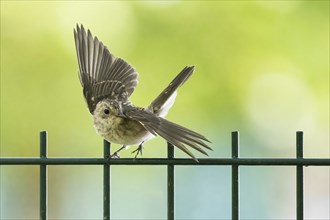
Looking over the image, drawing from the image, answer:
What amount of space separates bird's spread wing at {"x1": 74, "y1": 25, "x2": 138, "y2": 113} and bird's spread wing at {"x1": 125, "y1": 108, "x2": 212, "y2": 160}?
1.46 feet

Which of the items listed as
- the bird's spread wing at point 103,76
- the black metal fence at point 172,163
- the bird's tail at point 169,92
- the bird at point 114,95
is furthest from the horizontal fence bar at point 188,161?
the bird's spread wing at point 103,76

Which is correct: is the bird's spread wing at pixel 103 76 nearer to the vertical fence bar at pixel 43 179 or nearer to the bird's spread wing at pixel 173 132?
the bird's spread wing at pixel 173 132

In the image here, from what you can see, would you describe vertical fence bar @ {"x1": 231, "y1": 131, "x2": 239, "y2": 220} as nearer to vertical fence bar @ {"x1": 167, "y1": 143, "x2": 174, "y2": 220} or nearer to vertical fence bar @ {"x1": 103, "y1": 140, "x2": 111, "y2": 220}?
vertical fence bar @ {"x1": 167, "y1": 143, "x2": 174, "y2": 220}

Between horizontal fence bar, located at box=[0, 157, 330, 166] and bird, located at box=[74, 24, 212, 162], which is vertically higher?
bird, located at box=[74, 24, 212, 162]

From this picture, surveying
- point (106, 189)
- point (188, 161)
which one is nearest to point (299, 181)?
point (188, 161)

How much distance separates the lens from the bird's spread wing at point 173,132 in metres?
2.70

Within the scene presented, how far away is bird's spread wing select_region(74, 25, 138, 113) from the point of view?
359 cm

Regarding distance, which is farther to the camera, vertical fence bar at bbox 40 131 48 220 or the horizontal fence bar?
vertical fence bar at bbox 40 131 48 220

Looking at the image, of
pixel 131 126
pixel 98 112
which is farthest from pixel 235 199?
pixel 98 112

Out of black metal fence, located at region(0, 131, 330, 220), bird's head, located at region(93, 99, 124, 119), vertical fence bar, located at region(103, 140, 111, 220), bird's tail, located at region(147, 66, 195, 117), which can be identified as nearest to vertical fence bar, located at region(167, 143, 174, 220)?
black metal fence, located at region(0, 131, 330, 220)

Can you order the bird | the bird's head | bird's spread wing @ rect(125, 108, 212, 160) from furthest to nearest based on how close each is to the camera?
the bird's head → the bird → bird's spread wing @ rect(125, 108, 212, 160)

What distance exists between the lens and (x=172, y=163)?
294 centimetres

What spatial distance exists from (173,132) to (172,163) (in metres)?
0.15

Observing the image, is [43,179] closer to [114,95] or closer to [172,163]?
[172,163]
